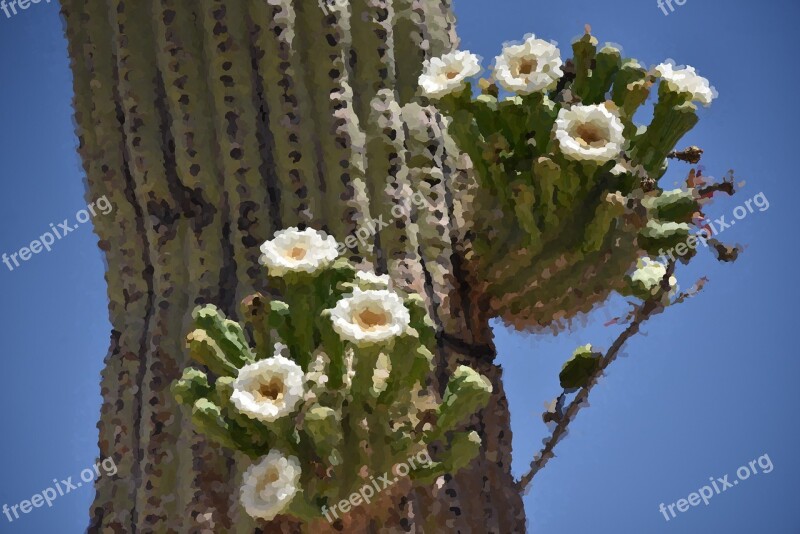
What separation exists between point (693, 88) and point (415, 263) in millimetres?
524

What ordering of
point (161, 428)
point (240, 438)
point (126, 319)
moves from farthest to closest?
point (126, 319) → point (161, 428) → point (240, 438)

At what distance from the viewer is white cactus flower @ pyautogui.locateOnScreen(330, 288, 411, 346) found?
3.88ft

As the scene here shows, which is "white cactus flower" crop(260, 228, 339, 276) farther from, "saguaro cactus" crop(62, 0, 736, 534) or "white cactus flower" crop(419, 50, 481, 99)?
"white cactus flower" crop(419, 50, 481, 99)

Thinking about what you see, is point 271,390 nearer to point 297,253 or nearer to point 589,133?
point 297,253

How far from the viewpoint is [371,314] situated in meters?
1.21

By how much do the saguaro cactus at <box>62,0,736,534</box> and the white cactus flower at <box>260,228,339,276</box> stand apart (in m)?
0.05

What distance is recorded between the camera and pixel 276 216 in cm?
151

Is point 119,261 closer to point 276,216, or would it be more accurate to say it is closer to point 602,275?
point 276,216

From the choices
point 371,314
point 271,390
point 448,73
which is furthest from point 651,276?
point 271,390

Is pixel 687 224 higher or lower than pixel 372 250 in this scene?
lower

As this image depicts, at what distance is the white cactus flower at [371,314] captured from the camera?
1184mm

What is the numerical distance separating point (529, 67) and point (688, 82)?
0.84 feet

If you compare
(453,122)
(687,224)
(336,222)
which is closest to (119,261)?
(336,222)

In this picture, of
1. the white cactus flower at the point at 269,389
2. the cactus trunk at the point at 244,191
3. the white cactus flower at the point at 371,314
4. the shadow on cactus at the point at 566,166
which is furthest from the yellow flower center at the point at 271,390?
the shadow on cactus at the point at 566,166
